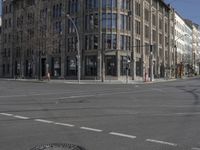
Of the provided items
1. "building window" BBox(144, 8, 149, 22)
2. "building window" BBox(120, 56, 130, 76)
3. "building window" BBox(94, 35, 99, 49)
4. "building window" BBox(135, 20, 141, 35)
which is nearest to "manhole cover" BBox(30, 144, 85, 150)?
"building window" BBox(94, 35, 99, 49)

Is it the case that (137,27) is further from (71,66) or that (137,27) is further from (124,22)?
(71,66)

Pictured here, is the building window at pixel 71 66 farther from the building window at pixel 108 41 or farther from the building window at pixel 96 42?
the building window at pixel 108 41

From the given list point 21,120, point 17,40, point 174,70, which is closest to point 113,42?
point 17,40

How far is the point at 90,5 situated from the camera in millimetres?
72062

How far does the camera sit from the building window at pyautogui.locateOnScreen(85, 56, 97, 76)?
229ft

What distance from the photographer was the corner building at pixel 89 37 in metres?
69.2

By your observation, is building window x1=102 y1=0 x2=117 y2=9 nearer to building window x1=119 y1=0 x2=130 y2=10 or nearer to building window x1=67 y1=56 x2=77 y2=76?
building window x1=119 y1=0 x2=130 y2=10

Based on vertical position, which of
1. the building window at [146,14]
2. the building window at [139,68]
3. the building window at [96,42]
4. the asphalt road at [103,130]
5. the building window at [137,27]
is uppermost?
the building window at [146,14]

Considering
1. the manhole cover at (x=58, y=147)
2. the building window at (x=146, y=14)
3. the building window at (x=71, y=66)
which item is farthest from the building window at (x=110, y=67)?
the manhole cover at (x=58, y=147)

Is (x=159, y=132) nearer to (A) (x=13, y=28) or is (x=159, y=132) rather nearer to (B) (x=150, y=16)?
(B) (x=150, y=16)

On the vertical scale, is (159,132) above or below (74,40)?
below

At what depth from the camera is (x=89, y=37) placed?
71188 millimetres

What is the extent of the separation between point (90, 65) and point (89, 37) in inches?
195

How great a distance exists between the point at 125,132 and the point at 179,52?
117 meters
